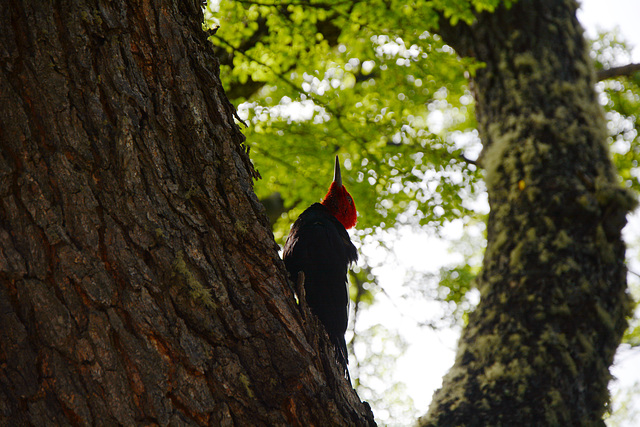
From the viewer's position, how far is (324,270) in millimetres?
2602

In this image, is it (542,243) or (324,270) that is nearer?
(324,270)

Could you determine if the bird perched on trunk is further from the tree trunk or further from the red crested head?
the tree trunk

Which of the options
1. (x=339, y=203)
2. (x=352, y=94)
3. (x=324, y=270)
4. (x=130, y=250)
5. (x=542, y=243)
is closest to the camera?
(x=130, y=250)

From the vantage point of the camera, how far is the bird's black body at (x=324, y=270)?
2.53 m

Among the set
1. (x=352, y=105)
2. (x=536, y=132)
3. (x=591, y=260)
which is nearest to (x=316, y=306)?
(x=591, y=260)

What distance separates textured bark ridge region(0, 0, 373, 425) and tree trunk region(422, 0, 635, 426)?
156 cm

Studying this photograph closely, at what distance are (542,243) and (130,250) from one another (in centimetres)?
282

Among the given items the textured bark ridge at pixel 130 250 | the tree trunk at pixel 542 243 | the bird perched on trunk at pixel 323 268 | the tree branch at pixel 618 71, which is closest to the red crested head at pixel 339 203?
the bird perched on trunk at pixel 323 268

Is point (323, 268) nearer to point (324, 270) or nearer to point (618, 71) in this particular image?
point (324, 270)

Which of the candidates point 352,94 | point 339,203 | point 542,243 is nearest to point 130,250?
point 339,203

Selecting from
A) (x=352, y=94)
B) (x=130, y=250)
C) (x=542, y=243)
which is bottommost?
(x=130, y=250)

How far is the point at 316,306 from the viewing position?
253 centimetres

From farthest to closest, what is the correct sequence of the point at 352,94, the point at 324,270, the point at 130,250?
the point at 352,94 < the point at 324,270 < the point at 130,250

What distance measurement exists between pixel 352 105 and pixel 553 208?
7.31 feet
